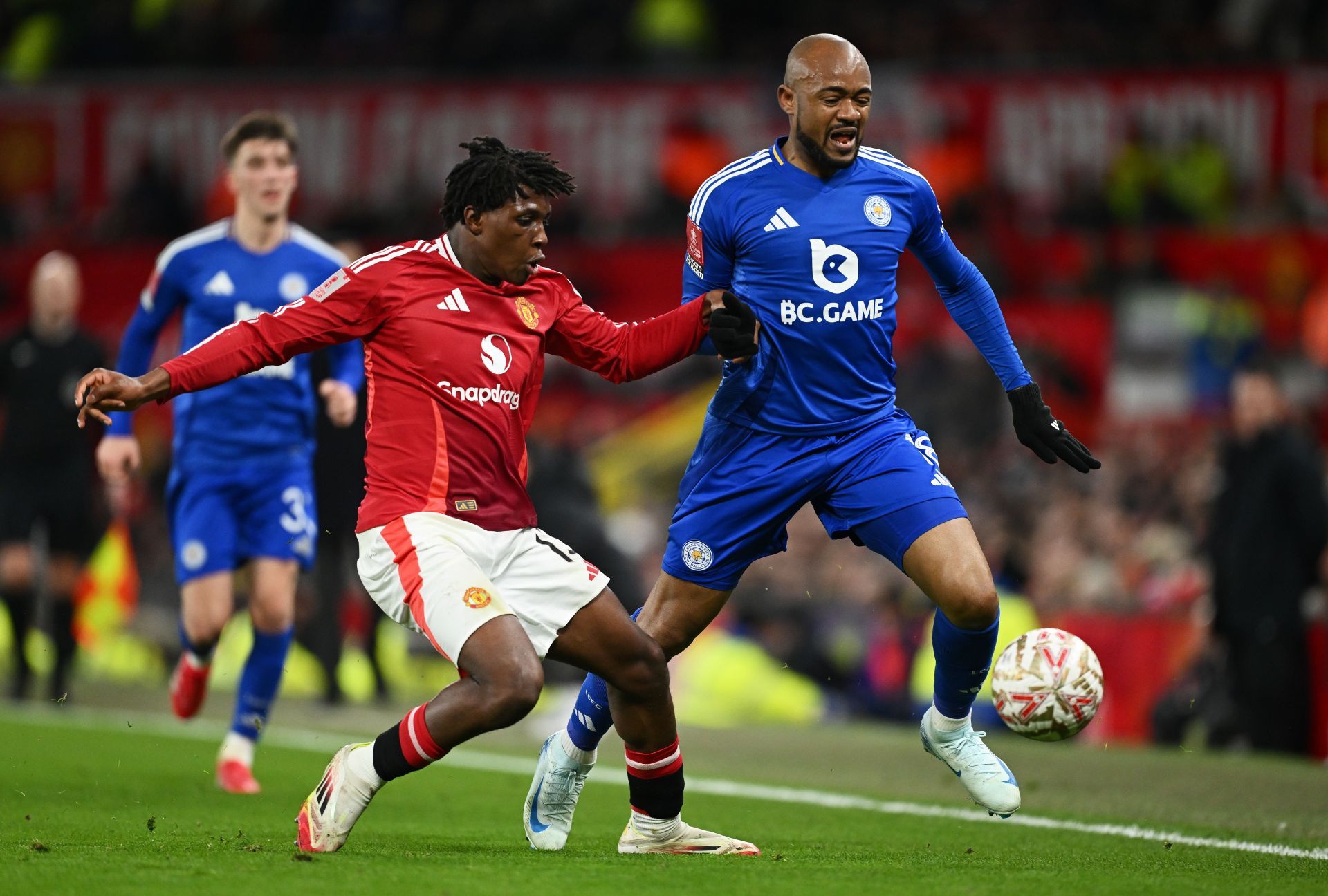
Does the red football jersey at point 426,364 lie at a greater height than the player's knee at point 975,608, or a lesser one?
greater

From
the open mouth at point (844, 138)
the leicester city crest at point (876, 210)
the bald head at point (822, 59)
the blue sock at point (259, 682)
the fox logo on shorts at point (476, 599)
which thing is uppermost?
the bald head at point (822, 59)

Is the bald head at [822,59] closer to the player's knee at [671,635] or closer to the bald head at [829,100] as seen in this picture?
the bald head at [829,100]

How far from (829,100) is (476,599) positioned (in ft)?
6.97

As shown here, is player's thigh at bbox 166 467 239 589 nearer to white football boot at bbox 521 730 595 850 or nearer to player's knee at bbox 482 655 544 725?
white football boot at bbox 521 730 595 850

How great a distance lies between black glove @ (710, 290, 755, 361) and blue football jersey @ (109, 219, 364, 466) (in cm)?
239

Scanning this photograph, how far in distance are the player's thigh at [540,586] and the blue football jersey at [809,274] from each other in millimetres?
1066

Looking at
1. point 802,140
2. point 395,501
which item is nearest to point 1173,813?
point 802,140

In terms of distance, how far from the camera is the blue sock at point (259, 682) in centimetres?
764

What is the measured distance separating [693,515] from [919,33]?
13927mm

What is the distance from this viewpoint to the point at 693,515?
6.15m

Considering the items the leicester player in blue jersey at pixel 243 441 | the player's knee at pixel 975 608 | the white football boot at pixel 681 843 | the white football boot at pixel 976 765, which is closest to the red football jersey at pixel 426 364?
the white football boot at pixel 681 843

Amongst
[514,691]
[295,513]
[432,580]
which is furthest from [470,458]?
[295,513]

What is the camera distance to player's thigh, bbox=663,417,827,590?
605 centimetres

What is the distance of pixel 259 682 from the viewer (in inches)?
303
